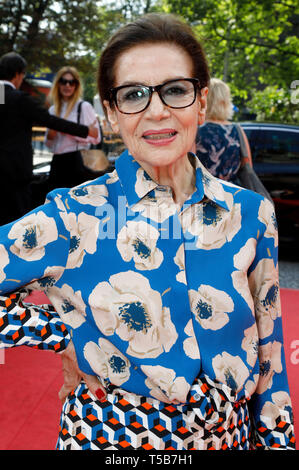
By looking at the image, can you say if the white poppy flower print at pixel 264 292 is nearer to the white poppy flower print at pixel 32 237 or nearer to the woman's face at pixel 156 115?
the woman's face at pixel 156 115

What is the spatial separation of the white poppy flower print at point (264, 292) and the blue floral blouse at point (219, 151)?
7.62 ft

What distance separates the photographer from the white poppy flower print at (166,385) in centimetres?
110

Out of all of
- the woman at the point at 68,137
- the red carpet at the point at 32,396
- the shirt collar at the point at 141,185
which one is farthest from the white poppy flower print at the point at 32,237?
the woman at the point at 68,137

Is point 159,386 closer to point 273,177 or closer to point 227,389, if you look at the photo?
point 227,389

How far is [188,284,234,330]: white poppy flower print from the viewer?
45.8 inches

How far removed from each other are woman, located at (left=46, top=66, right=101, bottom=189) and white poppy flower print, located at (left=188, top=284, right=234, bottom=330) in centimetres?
394

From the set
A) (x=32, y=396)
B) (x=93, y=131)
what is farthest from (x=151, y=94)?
(x=93, y=131)

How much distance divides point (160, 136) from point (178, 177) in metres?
0.14

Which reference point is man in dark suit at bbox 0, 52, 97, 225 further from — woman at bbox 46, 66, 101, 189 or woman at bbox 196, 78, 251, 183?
woman at bbox 196, 78, 251, 183

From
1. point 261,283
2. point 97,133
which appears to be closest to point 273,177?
point 97,133

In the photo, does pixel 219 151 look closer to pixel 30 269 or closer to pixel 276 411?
pixel 276 411

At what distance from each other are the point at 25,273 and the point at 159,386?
40cm

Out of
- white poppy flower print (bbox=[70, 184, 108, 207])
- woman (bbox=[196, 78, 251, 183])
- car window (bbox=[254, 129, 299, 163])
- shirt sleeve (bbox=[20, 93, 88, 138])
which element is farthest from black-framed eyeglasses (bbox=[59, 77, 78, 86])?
white poppy flower print (bbox=[70, 184, 108, 207])

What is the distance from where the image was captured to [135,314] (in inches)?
44.3
